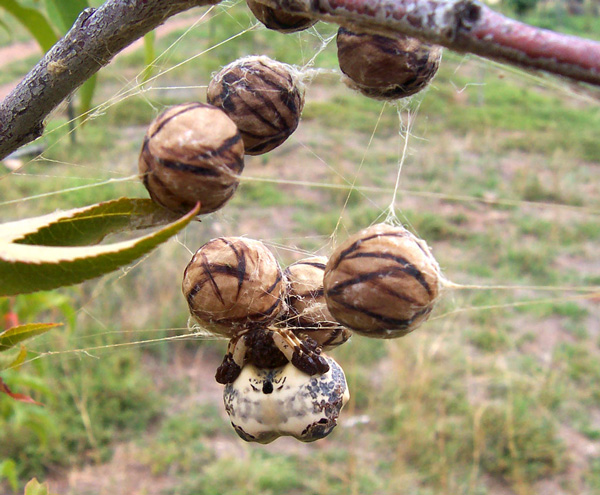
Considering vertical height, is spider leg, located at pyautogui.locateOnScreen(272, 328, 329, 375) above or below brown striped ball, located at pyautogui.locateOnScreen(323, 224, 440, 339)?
below

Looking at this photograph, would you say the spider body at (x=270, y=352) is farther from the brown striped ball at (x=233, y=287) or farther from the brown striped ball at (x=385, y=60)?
the brown striped ball at (x=385, y=60)

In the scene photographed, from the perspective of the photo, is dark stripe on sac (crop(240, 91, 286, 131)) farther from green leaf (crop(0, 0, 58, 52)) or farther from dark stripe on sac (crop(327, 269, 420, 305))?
green leaf (crop(0, 0, 58, 52))

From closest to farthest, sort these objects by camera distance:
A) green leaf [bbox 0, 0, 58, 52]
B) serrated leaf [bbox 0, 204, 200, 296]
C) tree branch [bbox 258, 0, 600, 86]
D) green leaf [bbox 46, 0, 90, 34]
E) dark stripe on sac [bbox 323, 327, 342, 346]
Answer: tree branch [bbox 258, 0, 600, 86]
serrated leaf [bbox 0, 204, 200, 296]
dark stripe on sac [bbox 323, 327, 342, 346]
green leaf [bbox 46, 0, 90, 34]
green leaf [bbox 0, 0, 58, 52]

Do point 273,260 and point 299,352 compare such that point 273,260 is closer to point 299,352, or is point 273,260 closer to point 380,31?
point 299,352

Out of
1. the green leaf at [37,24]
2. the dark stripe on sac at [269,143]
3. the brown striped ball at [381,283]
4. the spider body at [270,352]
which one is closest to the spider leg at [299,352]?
the spider body at [270,352]

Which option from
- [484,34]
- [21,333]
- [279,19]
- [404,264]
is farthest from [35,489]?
[484,34]

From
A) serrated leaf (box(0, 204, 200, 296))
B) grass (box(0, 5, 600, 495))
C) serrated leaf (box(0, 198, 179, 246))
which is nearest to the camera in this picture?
serrated leaf (box(0, 204, 200, 296))

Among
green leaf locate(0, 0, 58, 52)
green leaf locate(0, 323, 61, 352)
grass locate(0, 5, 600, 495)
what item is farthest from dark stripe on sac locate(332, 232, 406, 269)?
green leaf locate(0, 0, 58, 52)
